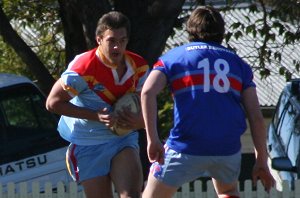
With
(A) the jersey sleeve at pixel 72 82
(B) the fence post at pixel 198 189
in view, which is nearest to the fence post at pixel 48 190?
(B) the fence post at pixel 198 189

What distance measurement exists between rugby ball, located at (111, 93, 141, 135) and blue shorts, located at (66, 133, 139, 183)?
113 mm

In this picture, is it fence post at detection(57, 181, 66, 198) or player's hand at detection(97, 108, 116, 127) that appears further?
fence post at detection(57, 181, 66, 198)

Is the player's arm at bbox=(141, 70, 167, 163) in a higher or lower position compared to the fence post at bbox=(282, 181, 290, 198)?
higher

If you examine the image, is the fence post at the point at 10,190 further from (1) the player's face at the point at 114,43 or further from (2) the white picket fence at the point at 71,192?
(1) the player's face at the point at 114,43

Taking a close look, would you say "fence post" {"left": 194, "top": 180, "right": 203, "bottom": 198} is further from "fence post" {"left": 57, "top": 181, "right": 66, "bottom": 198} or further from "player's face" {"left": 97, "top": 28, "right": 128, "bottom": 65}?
"player's face" {"left": 97, "top": 28, "right": 128, "bottom": 65}

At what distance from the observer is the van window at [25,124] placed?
9414 millimetres

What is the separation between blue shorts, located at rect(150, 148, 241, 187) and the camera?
18.9 ft

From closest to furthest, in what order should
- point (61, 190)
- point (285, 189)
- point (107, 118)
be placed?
point (107, 118) < point (285, 189) < point (61, 190)

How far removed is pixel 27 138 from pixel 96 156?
3439 millimetres

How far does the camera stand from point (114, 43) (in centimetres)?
605

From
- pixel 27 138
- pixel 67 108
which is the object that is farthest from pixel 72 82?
pixel 27 138

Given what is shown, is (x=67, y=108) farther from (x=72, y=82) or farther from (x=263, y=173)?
(x=263, y=173)

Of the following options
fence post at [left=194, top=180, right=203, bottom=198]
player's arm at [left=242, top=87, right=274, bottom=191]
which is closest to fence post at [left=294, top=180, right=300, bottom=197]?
fence post at [left=194, top=180, right=203, bottom=198]

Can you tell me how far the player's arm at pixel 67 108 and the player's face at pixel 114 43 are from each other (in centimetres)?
32
